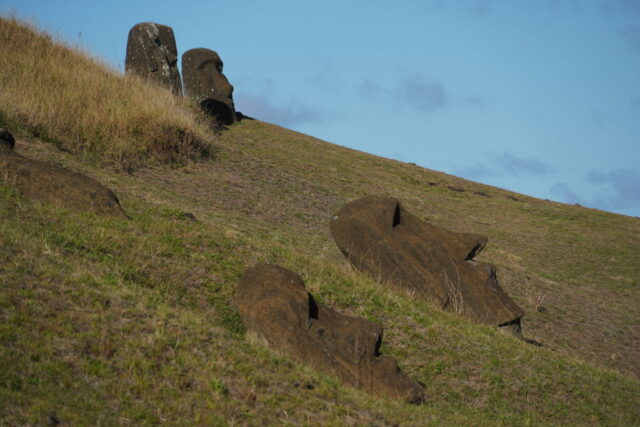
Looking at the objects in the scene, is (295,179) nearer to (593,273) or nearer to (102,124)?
(102,124)

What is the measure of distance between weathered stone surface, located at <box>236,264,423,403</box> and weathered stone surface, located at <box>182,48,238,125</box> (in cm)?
2267

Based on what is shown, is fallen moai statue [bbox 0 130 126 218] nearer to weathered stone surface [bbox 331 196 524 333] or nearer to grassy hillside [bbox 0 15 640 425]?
grassy hillside [bbox 0 15 640 425]

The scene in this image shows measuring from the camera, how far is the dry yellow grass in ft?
60.9

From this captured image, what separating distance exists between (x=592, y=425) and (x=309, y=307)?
4440 mm

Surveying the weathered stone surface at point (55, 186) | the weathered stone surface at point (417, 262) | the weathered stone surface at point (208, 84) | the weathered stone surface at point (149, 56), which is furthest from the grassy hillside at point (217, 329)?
the weathered stone surface at point (208, 84)

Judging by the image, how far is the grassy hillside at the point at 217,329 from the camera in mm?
5953

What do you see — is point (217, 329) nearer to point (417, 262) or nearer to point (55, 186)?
point (55, 186)

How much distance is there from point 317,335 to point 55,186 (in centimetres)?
613

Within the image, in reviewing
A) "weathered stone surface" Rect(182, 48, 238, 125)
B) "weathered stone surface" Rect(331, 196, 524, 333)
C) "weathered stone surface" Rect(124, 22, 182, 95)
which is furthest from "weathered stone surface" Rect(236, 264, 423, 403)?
"weathered stone surface" Rect(182, 48, 238, 125)

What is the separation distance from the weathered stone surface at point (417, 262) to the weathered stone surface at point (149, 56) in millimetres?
17852

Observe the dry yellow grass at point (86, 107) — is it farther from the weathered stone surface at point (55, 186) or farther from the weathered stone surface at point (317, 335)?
the weathered stone surface at point (317, 335)

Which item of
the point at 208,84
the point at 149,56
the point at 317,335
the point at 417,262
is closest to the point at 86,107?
the point at 149,56

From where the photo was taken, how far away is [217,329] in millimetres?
7758

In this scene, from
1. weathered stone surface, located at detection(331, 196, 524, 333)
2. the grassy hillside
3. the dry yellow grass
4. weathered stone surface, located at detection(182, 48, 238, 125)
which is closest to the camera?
the grassy hillside
